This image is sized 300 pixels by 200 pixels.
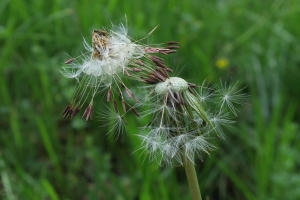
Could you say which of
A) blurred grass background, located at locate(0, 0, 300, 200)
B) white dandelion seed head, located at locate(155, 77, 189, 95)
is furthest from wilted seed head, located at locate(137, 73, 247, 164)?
blurred grass background, located at locate(0, 0, 300, 200)

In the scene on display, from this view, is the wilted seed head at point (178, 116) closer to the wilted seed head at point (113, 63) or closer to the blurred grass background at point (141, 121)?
the wilted seed head at point (113, 63)

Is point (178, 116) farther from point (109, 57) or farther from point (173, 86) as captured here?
point (109, 57)

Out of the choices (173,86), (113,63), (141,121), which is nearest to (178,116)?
(173,86)

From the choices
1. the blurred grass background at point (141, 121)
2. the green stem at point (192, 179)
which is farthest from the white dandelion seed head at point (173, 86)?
the blurred grass background at point (141, 121)

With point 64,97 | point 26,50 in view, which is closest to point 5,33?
point 26,50

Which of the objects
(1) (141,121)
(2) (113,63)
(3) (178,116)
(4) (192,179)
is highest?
(1) (141,121)

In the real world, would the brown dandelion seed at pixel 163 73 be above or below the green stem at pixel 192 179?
above

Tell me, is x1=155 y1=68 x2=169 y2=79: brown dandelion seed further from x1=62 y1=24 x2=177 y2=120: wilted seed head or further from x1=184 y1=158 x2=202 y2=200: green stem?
x1=184 y1=158 x2=202 y2=200: green stem
